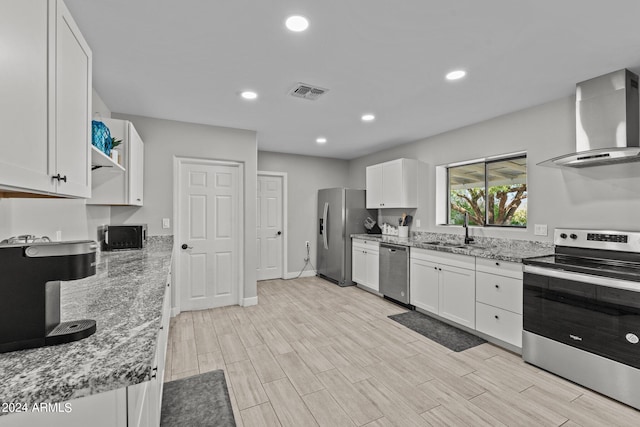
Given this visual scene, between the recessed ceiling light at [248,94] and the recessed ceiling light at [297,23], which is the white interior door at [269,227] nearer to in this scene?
the recessed ceiling light at [248,94]

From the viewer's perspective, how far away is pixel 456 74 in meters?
2.43

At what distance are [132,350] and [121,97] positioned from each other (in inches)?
117

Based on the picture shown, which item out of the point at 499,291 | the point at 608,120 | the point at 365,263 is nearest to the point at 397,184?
the point at 365,263

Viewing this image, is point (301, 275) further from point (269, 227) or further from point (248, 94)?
point (248, 94)

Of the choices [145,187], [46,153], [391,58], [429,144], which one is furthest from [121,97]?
[429,144]

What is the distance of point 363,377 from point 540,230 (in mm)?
2349

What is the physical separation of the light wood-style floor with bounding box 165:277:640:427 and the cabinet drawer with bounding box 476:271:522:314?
1.44 feet

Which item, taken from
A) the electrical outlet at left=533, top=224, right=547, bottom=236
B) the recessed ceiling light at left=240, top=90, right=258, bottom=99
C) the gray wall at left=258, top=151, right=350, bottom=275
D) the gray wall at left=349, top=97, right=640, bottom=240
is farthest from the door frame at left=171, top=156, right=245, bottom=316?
the electrical outlet at left=533, top=224, right=547, bottom=236

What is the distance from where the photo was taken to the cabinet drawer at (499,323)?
265 centimetres

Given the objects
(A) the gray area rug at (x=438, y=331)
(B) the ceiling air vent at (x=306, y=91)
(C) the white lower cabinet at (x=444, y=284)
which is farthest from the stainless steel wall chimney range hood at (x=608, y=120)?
(B) the ceiling air vent at (x=306, y=91)

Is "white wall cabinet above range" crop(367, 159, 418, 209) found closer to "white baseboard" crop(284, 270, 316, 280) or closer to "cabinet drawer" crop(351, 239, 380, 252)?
"cabinet drawer" crop(351, 239, 380, 252)

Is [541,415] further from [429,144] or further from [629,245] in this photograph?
[429,144]

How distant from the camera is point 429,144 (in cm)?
439

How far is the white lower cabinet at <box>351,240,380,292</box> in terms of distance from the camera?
14.9ft
